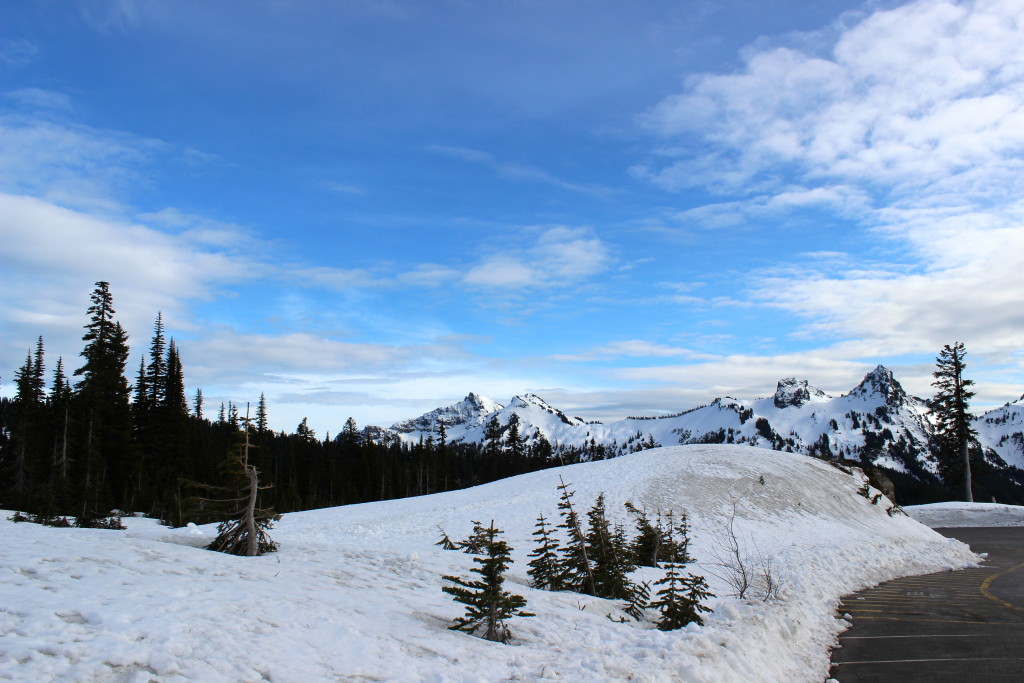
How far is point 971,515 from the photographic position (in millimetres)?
42688

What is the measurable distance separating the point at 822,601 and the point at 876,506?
26.0m

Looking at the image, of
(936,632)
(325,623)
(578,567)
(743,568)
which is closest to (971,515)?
(936,632)

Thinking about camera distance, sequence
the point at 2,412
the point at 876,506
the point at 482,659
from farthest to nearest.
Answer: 1. the point at 2,412
2. the point at 876,506
3. the point at 482,659

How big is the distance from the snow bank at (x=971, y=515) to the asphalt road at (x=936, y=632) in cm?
2857

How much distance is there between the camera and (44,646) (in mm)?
5250

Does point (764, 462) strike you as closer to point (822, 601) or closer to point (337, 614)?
point (822, 601)

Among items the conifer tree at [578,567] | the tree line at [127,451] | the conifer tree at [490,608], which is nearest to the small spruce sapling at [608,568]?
the conifer tree at [578,567]

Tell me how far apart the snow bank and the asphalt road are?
93.7ft

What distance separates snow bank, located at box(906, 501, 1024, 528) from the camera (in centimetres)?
4104

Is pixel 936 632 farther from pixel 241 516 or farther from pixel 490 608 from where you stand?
pixel 241 516

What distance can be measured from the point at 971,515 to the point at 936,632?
41298 mm

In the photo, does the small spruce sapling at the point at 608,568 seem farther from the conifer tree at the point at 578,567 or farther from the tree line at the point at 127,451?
the tree line at the point at 127,451

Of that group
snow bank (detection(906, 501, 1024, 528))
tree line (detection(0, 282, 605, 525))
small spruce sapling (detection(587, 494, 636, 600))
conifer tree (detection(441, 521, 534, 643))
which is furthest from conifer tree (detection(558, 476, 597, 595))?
snow bank (detection(906, 501, 1024, 528))

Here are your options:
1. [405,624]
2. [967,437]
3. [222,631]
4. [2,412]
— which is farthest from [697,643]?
[2,412]
